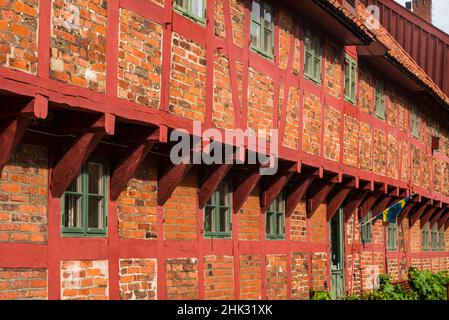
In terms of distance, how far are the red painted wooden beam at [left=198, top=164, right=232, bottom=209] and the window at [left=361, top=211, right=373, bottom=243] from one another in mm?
7612

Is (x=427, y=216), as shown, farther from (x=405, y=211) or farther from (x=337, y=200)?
(x=337, y=200)

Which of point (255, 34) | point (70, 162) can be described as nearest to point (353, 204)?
point (255, 34)

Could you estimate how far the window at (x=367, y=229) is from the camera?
1817 centimetres

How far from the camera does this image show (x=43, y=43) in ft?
24.3

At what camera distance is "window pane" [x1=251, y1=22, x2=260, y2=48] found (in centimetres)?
1196

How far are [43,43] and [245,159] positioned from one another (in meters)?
5.06

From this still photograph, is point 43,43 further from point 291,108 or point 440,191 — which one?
point 440,191

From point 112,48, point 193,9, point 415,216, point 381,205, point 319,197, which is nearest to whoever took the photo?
point 112,48

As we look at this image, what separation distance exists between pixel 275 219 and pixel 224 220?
202 cm

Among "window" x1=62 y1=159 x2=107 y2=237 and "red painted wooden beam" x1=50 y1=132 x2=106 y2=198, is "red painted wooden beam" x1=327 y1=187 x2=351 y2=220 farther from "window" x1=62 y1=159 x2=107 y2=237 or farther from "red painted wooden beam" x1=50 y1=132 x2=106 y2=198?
"red painted wooden beam" x1=50 y1=132 x2=106 y2=198

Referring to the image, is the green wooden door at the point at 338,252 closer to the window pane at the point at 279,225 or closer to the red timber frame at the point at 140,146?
the red timber frame at the point at 140,146

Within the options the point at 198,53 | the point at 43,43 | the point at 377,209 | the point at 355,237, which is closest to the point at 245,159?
the point at 198,53

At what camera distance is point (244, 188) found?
12172 millimetres

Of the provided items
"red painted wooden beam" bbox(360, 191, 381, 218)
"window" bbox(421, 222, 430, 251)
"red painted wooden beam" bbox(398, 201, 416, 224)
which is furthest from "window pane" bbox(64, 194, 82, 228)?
"window" bbox(421, 222, 430, 251)
